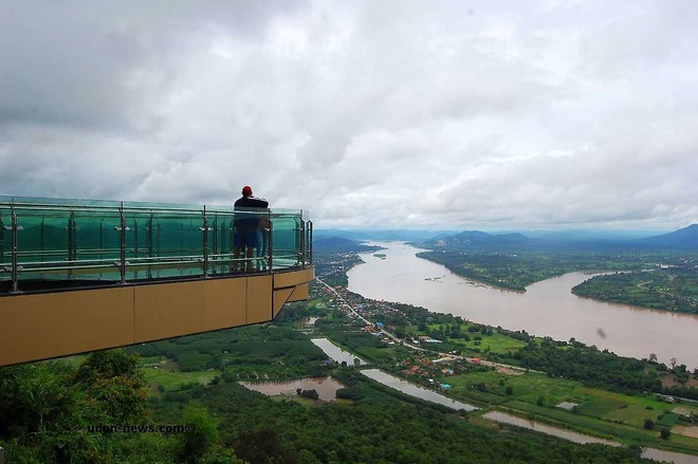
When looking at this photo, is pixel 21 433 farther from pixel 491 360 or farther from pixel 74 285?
pixel 491 360

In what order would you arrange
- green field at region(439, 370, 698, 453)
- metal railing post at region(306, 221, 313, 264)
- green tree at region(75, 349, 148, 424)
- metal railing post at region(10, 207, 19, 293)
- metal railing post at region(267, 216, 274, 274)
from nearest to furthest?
metal railing post at region(10, 207, 19, 293)
metal railing post at region(267, 216, 274, 274)
metal railing post at region(306, 221, 313, 264)
green tree at region(75, 349, 148, 424)
green field at region(439, 370, 698, 453)

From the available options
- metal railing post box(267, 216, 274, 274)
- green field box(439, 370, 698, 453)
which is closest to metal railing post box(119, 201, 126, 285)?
metal railing post box(267, 216, 274, 274)

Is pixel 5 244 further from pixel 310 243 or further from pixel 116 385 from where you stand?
pixel 116 385

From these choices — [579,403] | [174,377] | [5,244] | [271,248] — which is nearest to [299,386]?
[174,377]

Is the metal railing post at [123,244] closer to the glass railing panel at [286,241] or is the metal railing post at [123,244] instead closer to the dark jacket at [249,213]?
the dark jacket at [249,213]

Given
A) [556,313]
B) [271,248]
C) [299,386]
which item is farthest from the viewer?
[556,313]

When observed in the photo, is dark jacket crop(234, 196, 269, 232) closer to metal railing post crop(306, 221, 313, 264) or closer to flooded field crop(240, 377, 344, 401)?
metal railing post crop(306, 221, 313, 264)

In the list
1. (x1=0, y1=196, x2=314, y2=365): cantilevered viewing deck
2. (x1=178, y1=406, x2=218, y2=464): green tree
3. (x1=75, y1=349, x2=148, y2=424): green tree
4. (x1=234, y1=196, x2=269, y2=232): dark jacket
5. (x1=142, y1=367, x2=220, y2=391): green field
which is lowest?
(x1=142, y1=367, x2=220, y2=391): green field
